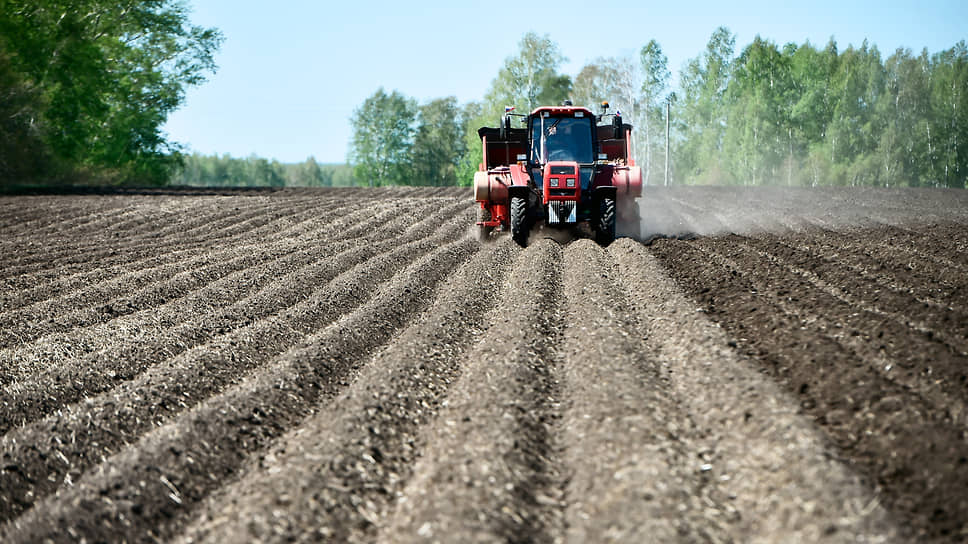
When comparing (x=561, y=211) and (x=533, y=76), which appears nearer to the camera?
(x=561, y=211)

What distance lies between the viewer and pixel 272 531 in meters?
3.49

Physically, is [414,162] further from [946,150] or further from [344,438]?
[344,438]

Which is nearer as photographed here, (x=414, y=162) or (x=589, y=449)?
(x=589, y=449)

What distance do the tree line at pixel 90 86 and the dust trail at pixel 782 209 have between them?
80.7 feet

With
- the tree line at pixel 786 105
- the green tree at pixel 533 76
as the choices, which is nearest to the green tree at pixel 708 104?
the tree line at pixel 786 105

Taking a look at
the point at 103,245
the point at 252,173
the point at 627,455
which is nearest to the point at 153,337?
the point at 627,455

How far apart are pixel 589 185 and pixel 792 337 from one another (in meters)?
6.55

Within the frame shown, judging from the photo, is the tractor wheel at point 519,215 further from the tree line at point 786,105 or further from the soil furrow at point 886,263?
the tree line at point 786,105

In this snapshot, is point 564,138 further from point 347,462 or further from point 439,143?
point 439,143

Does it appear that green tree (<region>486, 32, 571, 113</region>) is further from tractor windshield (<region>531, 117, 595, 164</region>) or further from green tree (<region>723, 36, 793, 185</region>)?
tractor windshield (<region>531, 117, 595, 164</region>)

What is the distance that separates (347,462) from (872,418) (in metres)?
2.99

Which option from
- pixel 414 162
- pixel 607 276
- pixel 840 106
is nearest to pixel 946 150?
pixel 840 106

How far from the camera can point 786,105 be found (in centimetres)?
5044

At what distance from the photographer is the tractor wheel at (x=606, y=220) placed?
1241 cm
